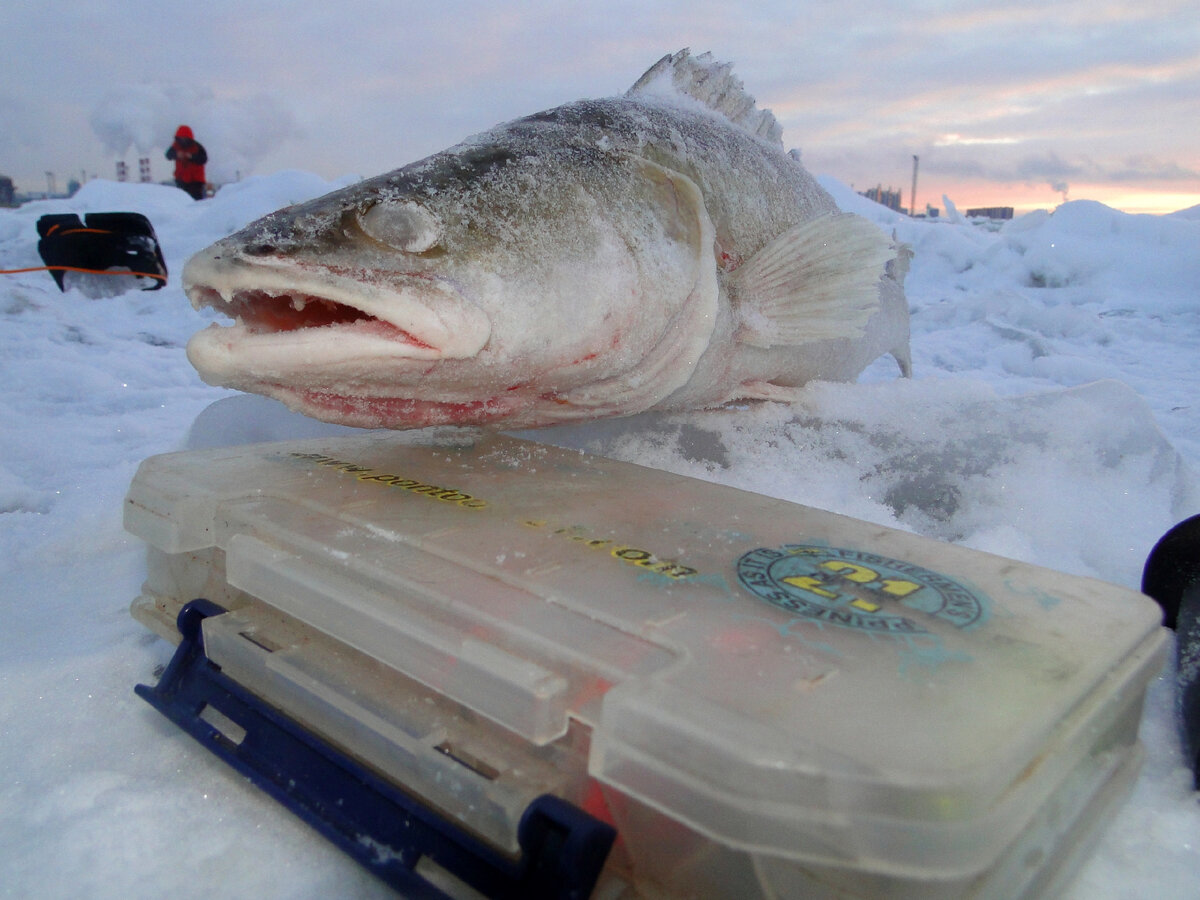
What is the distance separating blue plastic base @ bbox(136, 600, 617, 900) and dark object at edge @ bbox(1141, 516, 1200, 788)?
0.79 m

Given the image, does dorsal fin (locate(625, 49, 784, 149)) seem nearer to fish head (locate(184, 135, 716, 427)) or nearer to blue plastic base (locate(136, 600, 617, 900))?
fish head (locate(184, 135, 716, 427))

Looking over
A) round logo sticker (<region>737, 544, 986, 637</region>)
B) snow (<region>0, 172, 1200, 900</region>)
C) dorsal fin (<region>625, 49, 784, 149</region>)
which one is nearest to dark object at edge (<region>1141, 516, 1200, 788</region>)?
snow (<region>0, 172, 1200, 900</region>)

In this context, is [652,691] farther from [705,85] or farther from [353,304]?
[705,85]

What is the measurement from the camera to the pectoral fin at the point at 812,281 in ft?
6.10

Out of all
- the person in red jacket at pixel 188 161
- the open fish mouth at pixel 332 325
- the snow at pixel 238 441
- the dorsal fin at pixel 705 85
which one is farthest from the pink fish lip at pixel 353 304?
the person in red jacket at pixel 188 161

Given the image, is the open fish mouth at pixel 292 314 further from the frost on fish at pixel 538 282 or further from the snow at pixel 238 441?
the snow at pixel 238 441

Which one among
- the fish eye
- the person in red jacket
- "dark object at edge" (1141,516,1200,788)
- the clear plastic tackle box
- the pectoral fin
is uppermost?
the person in red jacket

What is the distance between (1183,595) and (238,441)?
200 cm

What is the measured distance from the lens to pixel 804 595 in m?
0.83

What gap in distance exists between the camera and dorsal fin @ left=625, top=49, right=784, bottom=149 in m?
2.38

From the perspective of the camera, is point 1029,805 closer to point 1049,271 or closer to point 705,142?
point 705,142

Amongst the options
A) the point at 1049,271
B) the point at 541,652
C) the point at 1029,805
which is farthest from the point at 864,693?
the point at 1049,271

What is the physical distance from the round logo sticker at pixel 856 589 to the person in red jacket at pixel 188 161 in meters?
13.7

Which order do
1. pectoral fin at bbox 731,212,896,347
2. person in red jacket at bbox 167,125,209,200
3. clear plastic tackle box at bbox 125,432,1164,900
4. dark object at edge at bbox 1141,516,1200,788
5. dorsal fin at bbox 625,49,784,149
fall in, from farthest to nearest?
person in red jacket at bbox 167,125,209,200 < dorsal fin at bbox 625,49,784,149 < pectoral fin at bbox 731,212,896,347 < dark object at edge at bbox 1141,516,1200,788 < clear plastic tackle box at bbox 125,432,1164,900
